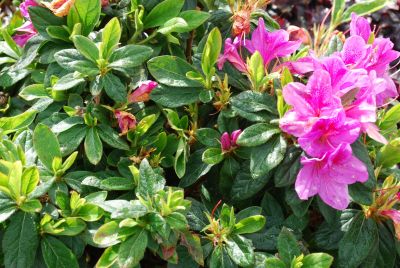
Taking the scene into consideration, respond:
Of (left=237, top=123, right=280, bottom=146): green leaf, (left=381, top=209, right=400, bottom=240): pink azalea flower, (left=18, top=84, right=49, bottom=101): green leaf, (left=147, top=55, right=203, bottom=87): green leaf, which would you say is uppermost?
(left=147, top=55, right=203, bottom=87): green leaf

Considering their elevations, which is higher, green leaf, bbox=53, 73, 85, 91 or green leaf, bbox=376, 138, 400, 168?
green leaf, bbox=53, 73, 85, 91

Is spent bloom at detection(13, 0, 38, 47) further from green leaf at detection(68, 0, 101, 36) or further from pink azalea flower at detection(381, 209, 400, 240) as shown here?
pink azalea flower at detection(381, 209, 400, 240)

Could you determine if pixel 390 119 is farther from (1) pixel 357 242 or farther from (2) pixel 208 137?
(2) pixel 208 137

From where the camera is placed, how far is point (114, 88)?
4.43ft

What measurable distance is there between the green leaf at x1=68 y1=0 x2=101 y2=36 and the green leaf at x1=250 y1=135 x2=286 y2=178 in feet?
1.70

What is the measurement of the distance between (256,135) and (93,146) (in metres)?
Answer: 0.38

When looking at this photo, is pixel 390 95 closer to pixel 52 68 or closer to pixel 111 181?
pixel 111 181

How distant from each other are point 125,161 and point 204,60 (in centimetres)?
31

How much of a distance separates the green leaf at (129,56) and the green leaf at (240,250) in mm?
452

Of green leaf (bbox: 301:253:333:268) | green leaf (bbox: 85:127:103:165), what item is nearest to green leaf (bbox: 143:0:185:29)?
green leaf (bbox: 85:127:103:165)

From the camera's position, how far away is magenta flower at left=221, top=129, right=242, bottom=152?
1.36 meters

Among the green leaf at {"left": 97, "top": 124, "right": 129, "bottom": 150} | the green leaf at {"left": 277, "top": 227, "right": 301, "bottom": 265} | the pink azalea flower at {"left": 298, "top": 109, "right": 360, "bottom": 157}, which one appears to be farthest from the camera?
the green leaf at {"left": 97, "top": 124, "right": 129, "bottom": 150}

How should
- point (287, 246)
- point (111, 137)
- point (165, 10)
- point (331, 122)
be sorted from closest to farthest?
point (331, 122), point (287, 246), point (111, 137), point (165, 10)

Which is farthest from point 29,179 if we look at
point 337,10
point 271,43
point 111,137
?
point 337,10
